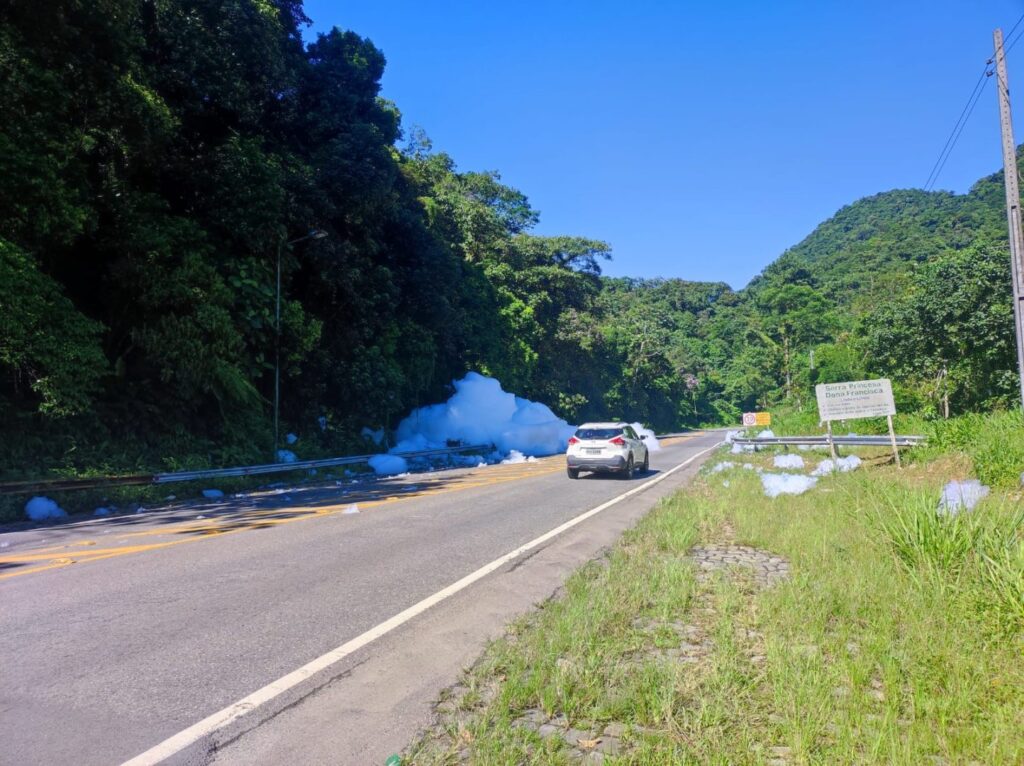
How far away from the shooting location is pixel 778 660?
13.1 ft

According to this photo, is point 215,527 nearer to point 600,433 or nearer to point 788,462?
point 600,433

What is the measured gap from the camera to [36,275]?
12.5 m

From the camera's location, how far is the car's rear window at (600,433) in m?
17.3

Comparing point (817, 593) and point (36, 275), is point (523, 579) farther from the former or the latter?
point (36, 275)

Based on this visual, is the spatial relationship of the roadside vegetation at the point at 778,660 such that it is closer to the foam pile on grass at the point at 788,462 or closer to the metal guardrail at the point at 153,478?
the foam pile on grass at the point at 788,462

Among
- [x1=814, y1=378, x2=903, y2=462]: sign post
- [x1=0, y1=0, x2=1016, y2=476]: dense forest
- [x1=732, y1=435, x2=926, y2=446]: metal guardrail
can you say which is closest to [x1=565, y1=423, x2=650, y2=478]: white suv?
[x1=814, y1=378, x2=903, y2=462]: sign post

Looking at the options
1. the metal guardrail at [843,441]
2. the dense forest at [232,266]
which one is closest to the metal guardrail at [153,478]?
the dense forest at [232,266]

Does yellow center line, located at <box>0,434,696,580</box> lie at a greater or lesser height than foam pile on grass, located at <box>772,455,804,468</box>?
greater

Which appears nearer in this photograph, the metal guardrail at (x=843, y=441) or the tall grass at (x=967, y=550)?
the tall grass at (x=967, y=550)

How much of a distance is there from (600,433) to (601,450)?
544 millimetres

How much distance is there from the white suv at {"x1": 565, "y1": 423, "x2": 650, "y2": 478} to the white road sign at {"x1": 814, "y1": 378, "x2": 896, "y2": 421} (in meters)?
5.30

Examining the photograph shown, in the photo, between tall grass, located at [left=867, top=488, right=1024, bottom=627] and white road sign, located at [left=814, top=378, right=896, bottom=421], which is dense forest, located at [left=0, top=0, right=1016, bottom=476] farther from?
tall grass, located at [left=867, top=488, right=1024, bottom=627]

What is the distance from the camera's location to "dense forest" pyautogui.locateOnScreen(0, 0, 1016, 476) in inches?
514

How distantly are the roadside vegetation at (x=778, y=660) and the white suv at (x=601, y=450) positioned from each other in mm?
9613
